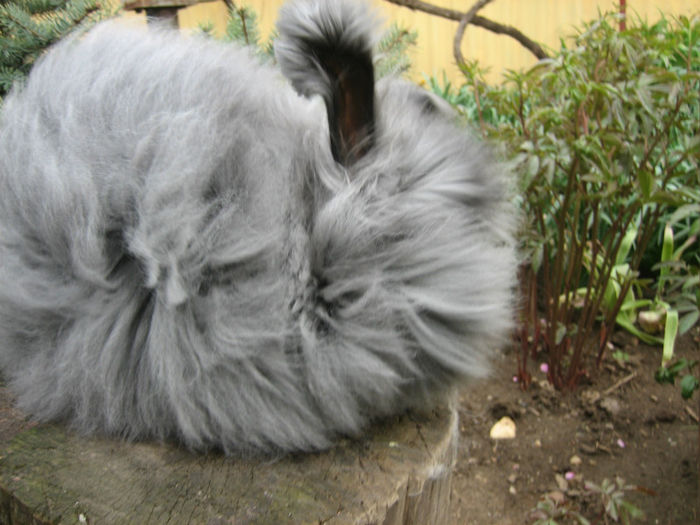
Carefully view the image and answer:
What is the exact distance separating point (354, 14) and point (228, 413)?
0.56 metres

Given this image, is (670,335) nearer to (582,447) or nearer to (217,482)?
(582,447)

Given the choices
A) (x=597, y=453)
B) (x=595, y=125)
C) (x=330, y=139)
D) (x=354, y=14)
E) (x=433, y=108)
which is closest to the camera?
(x=354, y=14)

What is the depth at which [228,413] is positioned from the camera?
0.89m

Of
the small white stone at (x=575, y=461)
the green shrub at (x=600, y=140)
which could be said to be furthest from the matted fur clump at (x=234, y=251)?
the small white stone at (x=575, y=461)

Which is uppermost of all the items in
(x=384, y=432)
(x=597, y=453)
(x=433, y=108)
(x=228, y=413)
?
(x=433, y=108)

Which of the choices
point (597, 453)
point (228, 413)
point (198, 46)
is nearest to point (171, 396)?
point (228, 413)

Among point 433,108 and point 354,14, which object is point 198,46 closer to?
point 354,14

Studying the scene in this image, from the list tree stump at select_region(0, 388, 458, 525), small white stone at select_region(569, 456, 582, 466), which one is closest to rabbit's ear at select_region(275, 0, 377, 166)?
tree stump at select_region(0, 388, 458, 525)

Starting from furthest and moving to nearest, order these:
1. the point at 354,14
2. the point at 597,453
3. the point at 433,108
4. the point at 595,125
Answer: the point at 597,453
the point at 595,125
the point at 433,108
the point at 354,14

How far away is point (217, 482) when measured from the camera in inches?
34.5

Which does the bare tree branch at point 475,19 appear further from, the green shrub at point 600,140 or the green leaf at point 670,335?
the green leaf at point 670,335

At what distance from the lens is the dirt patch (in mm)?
1713

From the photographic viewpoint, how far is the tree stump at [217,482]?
2.73 feet

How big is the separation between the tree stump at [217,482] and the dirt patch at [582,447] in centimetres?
82
